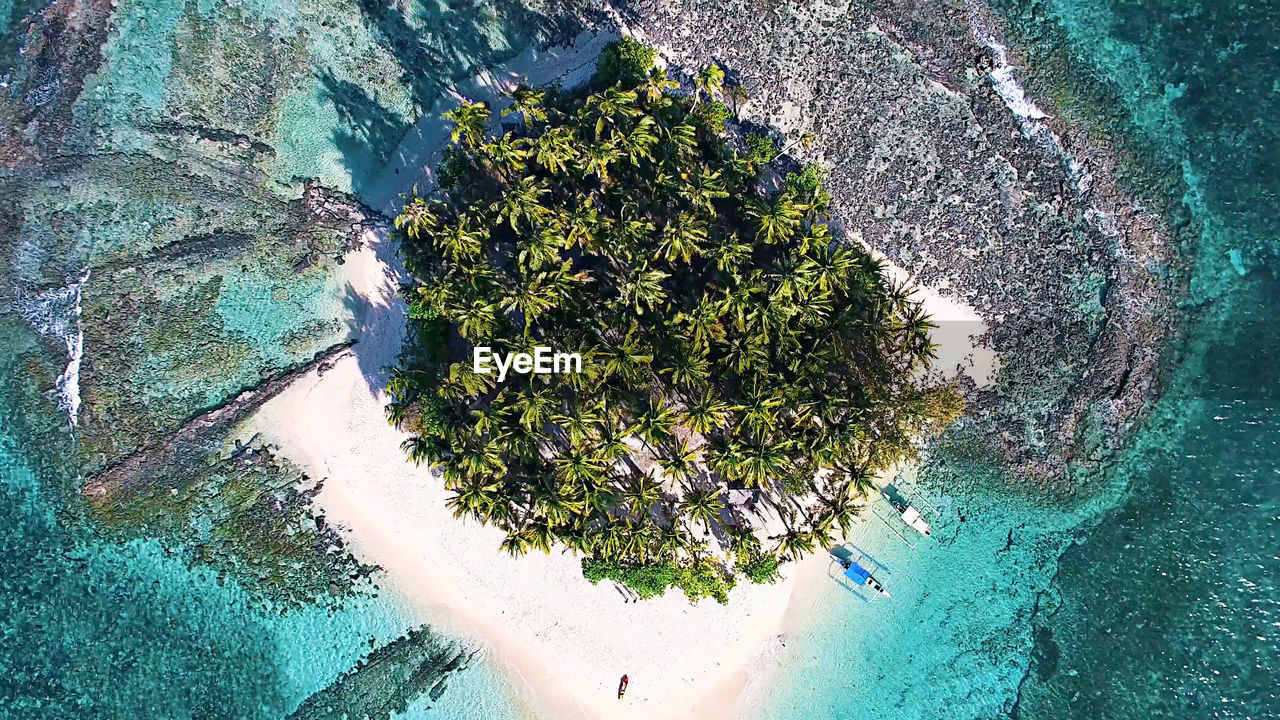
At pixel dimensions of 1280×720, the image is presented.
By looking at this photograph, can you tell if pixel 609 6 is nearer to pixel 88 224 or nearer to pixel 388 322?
pixel 388 322

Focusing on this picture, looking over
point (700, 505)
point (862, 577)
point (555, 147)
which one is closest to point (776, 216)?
point (555, 147)

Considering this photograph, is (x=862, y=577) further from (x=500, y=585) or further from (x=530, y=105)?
(x=530, y=105)

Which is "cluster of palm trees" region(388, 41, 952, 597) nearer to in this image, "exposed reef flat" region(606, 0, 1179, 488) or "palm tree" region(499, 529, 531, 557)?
"palm tree" region(499, 529, 531, 557)

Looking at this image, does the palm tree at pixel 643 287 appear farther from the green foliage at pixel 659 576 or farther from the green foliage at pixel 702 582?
the green foliage at pixel 702 582

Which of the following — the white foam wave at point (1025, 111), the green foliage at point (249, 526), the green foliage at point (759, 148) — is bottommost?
the green foliage at point (249, 526)

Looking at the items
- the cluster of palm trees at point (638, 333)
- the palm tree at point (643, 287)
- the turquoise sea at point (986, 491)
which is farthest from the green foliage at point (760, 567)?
the palm tree at point (643, 287)

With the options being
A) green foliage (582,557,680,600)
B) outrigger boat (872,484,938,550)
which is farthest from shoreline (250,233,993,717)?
outrigger boat (872,484,938,550)
